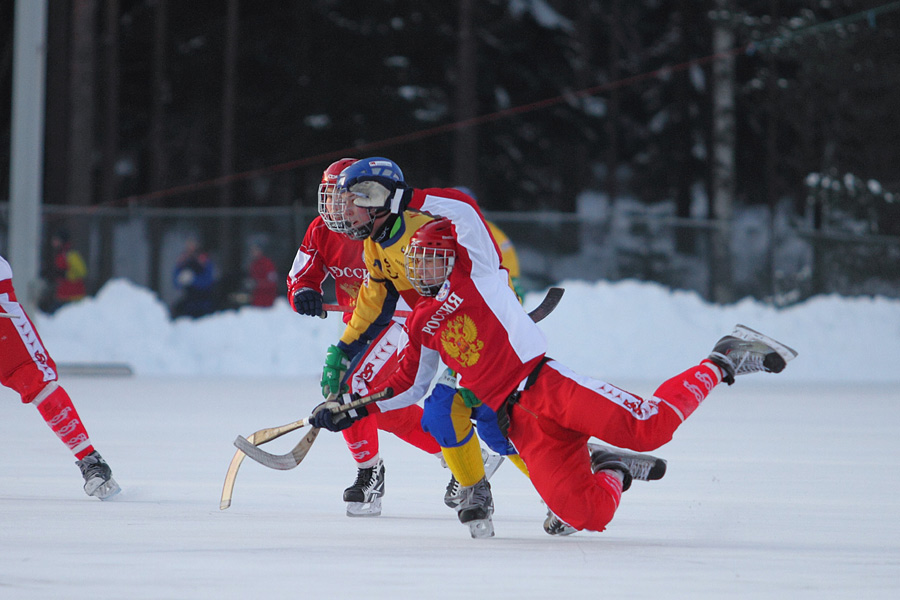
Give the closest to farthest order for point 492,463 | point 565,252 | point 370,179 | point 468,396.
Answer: point 468,396 → point 370,179 → point 492,463 → point 565,252

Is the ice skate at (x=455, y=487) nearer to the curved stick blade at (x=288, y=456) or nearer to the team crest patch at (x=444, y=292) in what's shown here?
the curved stick blade at (x=288, y=456)

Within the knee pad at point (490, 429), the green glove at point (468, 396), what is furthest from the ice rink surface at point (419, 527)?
the green glove at point (468, 396)

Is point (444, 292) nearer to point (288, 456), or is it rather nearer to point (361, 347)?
point (361, 347)

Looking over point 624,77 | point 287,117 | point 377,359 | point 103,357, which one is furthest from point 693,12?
point 377,359

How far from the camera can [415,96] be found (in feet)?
104

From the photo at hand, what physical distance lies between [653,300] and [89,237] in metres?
7.51

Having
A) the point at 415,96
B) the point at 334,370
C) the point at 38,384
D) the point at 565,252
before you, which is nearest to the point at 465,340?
the point at 334,370

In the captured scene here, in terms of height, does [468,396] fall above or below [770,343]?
below

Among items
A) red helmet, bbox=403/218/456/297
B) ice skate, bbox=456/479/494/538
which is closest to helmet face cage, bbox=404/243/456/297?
red helmet, bbox=403/218/456/297

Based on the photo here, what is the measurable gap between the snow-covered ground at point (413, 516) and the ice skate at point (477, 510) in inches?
2.8

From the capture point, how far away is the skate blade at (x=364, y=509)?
5.02 meters

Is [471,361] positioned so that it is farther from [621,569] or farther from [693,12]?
[693,12]

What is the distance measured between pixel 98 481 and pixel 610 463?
2.19 m

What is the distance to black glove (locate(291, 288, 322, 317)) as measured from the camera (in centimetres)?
535
